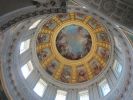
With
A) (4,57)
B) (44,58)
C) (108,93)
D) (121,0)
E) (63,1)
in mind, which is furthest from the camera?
(44,58)

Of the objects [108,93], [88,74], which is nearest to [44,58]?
[88,74]

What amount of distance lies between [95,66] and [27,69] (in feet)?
17.9

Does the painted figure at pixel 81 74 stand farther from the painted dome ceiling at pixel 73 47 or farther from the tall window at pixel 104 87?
the tall window at pixel 104 87

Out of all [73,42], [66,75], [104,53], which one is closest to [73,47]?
[73,42]

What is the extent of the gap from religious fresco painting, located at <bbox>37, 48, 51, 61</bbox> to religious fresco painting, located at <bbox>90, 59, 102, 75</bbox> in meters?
3.16

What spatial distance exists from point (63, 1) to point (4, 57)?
652 centimetres

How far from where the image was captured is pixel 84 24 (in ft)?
69.4

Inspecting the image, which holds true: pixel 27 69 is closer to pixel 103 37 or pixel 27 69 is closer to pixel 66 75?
pixel 66 75

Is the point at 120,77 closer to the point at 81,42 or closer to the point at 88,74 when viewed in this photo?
the point at 88,74

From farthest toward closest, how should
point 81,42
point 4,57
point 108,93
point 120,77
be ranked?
point 81,42 → point 108,93 → point 120,77 → point 4,57

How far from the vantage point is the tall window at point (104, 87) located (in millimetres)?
16792

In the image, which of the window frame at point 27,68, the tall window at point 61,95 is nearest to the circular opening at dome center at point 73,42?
the tall window at point 61,95

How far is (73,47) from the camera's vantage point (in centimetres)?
2241

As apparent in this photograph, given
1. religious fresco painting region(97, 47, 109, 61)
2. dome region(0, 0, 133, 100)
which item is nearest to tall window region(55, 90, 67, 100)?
dome region(0, 0, 133, 100)
